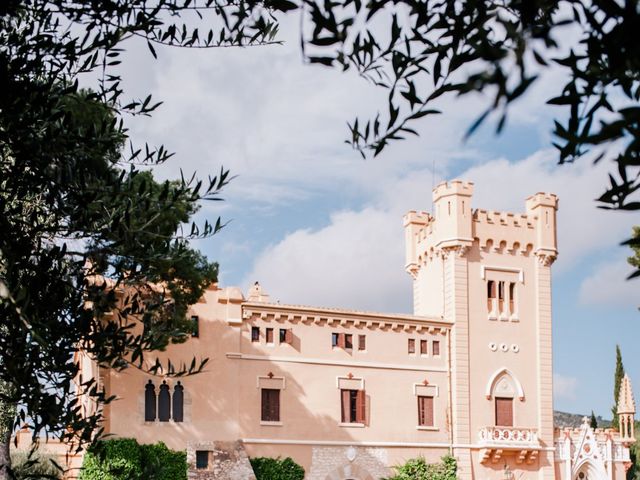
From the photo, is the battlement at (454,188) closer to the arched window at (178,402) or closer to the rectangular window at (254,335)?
the rectangular window at (254,335)

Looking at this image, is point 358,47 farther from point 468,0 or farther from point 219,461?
point 219,461

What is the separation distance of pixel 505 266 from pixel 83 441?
101 ft

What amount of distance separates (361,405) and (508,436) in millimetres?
5411

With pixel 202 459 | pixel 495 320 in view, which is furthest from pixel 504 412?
pixel 202 459

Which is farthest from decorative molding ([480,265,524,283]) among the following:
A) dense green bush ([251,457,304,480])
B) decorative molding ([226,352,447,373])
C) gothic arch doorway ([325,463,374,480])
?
dense green bush ([251,457,304,480])

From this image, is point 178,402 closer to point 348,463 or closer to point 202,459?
point 202,459

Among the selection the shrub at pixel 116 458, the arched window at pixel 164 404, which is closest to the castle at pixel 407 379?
the arched window at pixel 164 404

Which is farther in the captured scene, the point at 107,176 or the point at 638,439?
the point at 638,439

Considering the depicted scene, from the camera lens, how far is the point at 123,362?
246 inches

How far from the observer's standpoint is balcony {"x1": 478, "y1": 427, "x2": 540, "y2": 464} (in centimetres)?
3384

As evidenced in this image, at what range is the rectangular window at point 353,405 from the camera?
108 feet

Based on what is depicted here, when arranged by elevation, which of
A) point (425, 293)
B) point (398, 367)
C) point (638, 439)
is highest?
point (425, 293)

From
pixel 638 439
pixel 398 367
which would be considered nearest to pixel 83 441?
pixel 398 367

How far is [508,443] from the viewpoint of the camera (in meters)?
34.2
